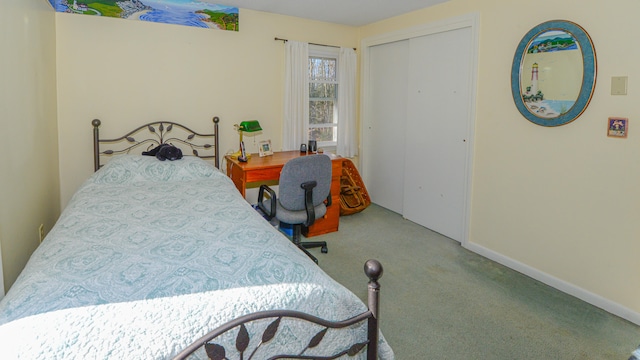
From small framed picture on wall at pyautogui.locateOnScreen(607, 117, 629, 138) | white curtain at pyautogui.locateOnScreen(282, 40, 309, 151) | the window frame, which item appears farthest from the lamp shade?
small framed picture on wall at pyautogui.locateOnScreen(607, 117, 629, 138)

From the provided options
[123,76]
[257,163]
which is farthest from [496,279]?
[123,76]

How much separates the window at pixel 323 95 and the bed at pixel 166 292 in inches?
105

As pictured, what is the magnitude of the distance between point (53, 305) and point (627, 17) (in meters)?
3.32

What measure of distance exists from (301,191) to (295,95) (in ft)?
5.67

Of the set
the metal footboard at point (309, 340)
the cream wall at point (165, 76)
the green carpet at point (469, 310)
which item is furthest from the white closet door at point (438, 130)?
the metal footboard at point (309, 340)

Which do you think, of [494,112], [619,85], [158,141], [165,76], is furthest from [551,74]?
[158,141]

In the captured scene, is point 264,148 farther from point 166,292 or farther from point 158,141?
point 166,292

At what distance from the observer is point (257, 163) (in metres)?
3.69

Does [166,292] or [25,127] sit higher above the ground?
[25,127]

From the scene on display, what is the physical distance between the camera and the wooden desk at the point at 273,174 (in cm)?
356

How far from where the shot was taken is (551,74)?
2.80m

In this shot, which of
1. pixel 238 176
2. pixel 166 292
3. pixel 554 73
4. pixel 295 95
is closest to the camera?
pixel 166 292

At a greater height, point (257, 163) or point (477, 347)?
point (257, 163)

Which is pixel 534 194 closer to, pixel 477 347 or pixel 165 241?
pixel 477 347
